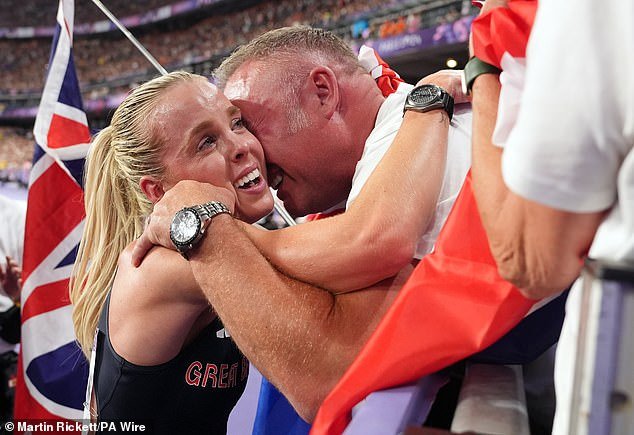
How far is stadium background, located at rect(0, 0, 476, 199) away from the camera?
1058 cm

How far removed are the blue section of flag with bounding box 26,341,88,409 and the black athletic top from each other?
1226 millimetres

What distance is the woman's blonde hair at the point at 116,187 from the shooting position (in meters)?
1.60

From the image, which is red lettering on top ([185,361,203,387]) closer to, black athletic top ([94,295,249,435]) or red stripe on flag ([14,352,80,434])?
black athletic top ([94,295,249,435])

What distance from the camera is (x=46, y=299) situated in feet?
8.95

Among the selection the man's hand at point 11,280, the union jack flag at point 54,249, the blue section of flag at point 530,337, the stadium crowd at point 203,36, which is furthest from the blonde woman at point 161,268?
the stadium crowd at point 203,36

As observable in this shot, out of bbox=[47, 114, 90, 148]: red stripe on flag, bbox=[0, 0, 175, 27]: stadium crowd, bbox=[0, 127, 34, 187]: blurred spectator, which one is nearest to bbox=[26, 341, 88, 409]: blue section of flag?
bbox=[47, 114, 90, 148]: red stripe on flag

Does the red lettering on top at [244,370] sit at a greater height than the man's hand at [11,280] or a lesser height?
greater

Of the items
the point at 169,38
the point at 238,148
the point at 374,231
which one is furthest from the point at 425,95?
the point at 169,38

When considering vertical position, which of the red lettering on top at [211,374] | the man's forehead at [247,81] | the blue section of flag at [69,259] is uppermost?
the man's forehead at [247,81]

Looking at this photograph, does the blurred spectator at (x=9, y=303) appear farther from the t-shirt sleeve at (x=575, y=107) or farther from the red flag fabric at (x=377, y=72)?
the t-shirt sleeve at (x=575, y=107)

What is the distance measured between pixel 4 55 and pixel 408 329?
80.2 ft

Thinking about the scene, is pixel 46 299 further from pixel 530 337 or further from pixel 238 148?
pixel 530 337

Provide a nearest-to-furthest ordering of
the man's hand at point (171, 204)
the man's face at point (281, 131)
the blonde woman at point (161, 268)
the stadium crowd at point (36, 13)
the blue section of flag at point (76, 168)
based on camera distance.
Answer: the man's hand at point (171, 204)
the blonde woman at point (161, 268)
the man's face at point (281, 131)
the blue section of flag at point (76, 168)
the stadium crowd at point (36, 13)

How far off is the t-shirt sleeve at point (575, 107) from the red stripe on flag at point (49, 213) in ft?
8.03
